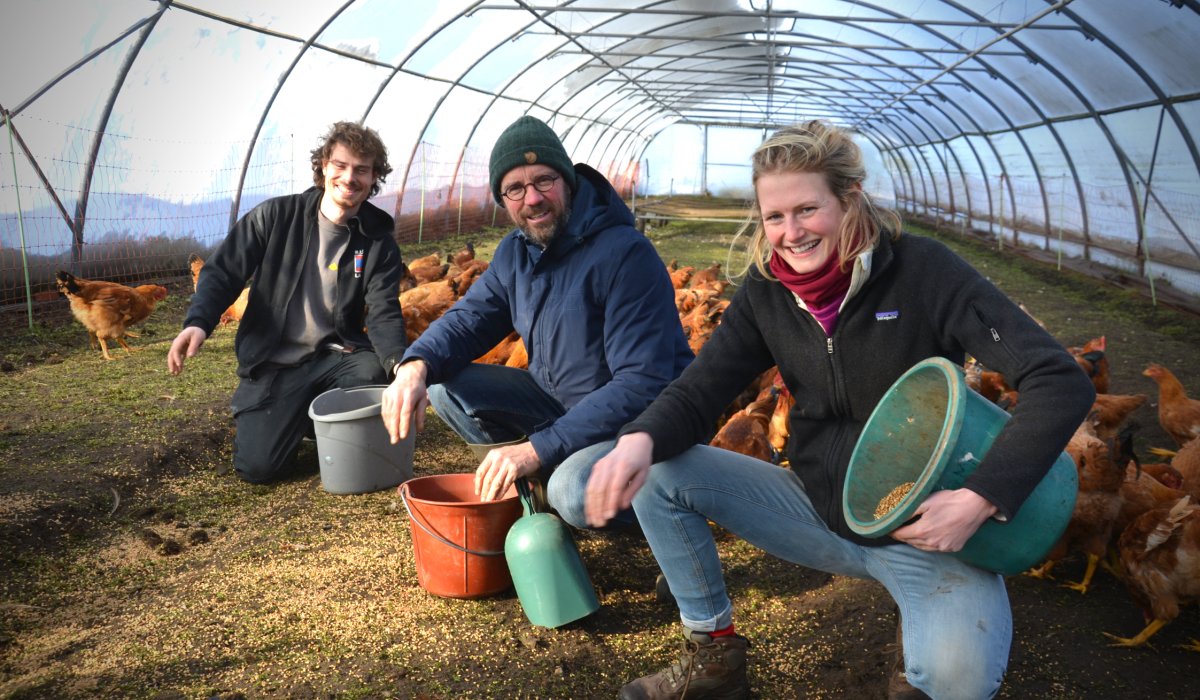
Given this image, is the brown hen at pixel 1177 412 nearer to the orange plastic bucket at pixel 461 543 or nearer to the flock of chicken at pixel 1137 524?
the flock of chicken at pixel 1137 524

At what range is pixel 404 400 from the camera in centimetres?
Answer: 251

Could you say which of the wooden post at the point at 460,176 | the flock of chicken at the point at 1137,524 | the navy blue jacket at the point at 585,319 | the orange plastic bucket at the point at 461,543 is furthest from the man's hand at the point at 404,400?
the wooden post at the point at 460,176

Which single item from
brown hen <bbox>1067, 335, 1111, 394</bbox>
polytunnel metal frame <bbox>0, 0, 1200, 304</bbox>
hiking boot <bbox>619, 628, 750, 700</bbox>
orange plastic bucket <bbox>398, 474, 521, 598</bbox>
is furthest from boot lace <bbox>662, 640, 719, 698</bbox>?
polytunnel metal frame <bbox>0, 0, 1200, 304</bbox>

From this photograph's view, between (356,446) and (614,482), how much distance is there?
197 cm

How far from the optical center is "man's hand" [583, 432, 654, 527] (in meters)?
1.86

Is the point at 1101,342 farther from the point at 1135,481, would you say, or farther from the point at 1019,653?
the point at 1019,653

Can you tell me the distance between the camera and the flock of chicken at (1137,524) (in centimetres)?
249

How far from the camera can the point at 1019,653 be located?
7.99 feet

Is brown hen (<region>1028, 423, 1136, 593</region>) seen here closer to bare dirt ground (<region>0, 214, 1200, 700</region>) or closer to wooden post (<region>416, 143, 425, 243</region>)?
bare dirt ground (<region>0, 214, 1200, 700</region>)

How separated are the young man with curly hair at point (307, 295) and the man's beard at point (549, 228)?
119 centimetres

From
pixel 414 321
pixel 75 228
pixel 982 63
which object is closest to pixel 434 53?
pixel 75 228

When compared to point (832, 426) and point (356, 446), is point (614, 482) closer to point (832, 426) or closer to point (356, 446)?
point (832, 426)

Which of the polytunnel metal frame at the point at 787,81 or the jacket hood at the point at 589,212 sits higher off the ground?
the polytunnel metal frame at the point at 787,81

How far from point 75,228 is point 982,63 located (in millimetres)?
12383
